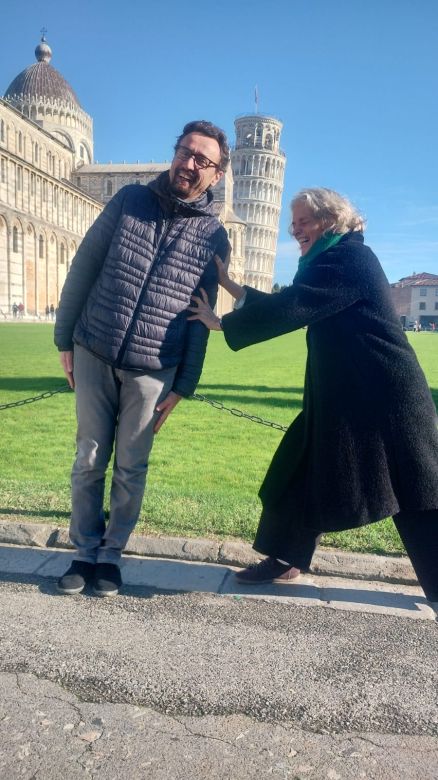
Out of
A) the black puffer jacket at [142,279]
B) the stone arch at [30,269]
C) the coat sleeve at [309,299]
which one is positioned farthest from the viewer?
the stone arch at [30,269]

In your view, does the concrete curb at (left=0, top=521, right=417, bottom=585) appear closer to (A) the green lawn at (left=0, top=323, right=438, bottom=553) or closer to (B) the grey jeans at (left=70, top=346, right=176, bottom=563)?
(A) the green lawn at (left=0, top=323, right=438, bottom=553)

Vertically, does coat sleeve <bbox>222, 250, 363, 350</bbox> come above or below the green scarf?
below

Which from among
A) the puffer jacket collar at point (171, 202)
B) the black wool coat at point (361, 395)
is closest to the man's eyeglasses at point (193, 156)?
the puffer jacket collar at point (171, 202)

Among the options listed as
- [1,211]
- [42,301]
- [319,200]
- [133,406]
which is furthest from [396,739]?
[42,301]

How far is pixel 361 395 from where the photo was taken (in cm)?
280

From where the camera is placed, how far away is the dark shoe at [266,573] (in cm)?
321

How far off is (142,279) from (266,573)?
1.53 m

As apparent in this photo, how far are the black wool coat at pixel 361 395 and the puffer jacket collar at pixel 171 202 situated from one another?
60 centimetres

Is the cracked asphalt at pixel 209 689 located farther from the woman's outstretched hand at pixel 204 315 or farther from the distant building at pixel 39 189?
the distant building at pixel 39 189

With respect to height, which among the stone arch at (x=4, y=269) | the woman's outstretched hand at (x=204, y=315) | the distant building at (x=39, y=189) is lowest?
the woman's outstretched hand at (x=204, y=315)

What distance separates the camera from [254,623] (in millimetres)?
2766

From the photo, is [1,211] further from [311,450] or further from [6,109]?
[311,450]

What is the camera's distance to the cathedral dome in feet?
228

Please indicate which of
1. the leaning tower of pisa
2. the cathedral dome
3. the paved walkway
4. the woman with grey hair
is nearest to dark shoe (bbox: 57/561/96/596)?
the paved walkway
